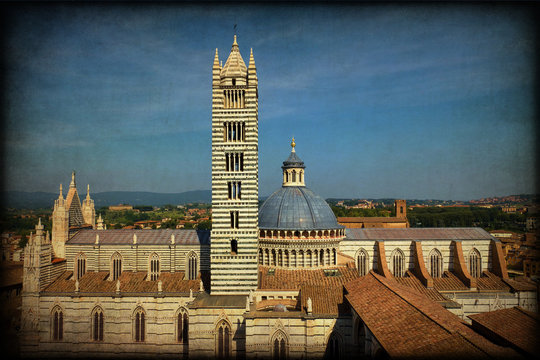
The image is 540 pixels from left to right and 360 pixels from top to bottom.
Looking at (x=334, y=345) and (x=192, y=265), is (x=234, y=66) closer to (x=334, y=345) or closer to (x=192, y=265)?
(x=192, y=265)

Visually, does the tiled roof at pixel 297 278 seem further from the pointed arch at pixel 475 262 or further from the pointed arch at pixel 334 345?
the pointed arch at pixel 475 262

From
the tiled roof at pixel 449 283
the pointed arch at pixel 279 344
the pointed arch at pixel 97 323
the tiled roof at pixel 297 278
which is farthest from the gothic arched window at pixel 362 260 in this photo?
the pointed arch at pixel 97 323

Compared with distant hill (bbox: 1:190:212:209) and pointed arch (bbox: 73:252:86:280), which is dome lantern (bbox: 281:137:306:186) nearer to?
distant hill (bbox: 1:190:212:209)

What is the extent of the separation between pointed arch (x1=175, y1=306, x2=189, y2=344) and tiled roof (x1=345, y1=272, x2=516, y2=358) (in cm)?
932

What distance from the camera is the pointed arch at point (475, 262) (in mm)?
22891

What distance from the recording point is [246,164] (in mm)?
18016

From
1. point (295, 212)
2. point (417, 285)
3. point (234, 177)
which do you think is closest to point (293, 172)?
point (295, 212)

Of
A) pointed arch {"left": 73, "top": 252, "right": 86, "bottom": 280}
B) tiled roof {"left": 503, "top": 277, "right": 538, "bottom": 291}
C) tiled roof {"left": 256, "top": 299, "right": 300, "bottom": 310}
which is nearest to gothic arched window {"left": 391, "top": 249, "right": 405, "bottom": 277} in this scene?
tiled roof {"left": 503, "top": 277, "right": 538, "bottom": 291}

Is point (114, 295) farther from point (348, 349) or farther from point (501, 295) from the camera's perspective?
point (501, 295)

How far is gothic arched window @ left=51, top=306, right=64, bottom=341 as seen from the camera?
19297 millimetres

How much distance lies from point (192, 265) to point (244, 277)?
212 inches

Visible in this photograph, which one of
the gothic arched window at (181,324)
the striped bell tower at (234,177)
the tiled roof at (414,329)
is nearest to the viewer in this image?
the tiled roof at (414,329)

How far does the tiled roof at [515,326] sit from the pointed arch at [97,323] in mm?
17920

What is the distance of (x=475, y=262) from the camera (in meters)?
22.9
